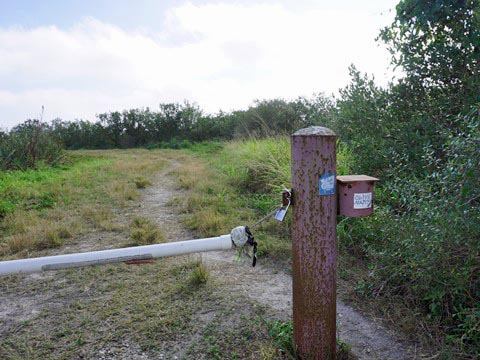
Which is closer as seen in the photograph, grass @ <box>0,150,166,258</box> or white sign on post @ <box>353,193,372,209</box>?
white sign on post @ <box>353,193,372,209</box>

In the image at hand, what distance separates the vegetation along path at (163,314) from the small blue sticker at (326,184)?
35.6 inches

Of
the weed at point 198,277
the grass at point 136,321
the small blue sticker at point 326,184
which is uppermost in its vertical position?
the small blue sticker at point 326,184

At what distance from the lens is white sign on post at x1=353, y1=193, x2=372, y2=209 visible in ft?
5.24

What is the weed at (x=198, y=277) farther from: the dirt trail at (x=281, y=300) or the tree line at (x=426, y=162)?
the tree line at (x=426, y=162)

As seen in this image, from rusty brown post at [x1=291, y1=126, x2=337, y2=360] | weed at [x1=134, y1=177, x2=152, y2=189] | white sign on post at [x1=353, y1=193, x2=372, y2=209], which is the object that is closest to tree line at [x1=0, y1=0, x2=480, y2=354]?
white sign on post at [x1=353, y1=193, x2=372, y2=209]

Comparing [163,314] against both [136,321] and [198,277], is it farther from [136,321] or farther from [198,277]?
[198,277]

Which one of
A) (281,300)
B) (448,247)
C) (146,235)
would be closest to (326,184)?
(448,247)

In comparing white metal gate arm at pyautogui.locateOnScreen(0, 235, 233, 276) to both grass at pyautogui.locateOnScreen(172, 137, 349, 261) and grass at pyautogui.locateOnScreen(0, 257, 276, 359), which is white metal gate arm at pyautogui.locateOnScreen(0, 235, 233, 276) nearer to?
grass at pyautogui.locateOnScreen(0, 257, 276, 359)

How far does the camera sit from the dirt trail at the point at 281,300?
6.53ft

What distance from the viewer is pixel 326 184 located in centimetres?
156

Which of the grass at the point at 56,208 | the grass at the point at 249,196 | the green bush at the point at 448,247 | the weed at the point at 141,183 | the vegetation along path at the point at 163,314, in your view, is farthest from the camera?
the weed at the point at 141,183

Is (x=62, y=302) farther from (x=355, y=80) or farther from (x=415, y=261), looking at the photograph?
(x=355, y=80)

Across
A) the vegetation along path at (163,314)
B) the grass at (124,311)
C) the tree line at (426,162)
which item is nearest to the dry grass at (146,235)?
the grass at (124,311)

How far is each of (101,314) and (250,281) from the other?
45.4 inches
